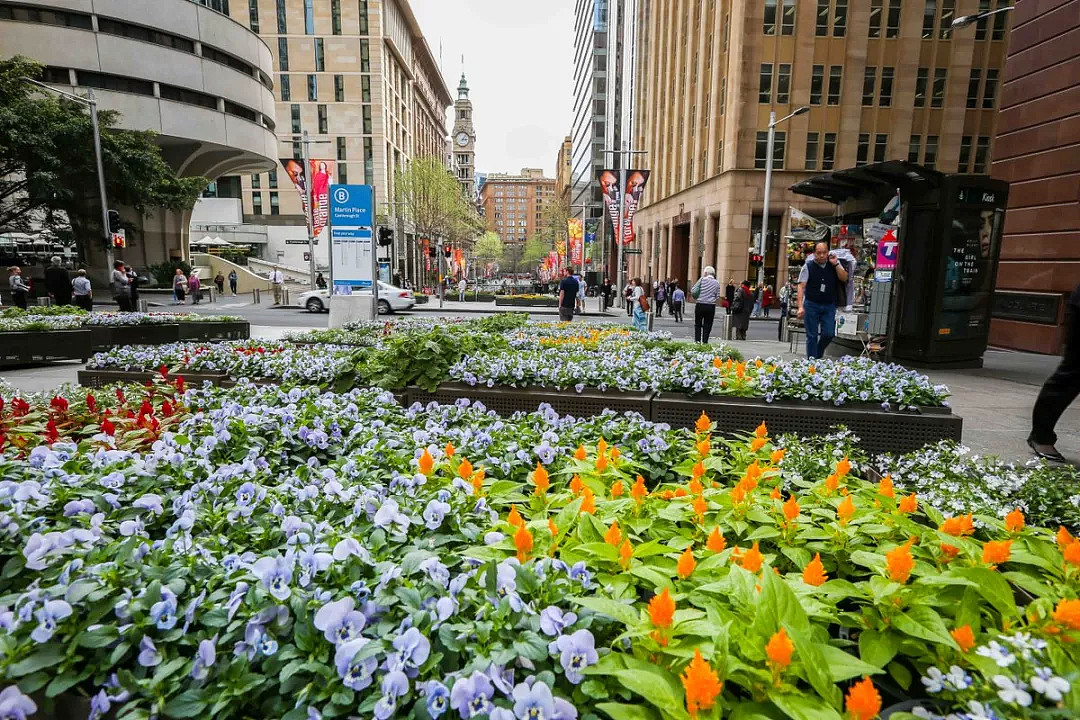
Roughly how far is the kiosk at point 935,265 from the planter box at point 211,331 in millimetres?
13641

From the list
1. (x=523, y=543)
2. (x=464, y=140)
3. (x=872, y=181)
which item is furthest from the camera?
(x=464, y=140)

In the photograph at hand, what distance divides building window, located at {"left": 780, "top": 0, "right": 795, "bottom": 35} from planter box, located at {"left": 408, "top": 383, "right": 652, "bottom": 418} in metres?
36.3

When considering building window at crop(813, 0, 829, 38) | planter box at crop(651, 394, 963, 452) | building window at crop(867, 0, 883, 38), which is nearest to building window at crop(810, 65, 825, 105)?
building window at crop(813, 0, 829, 38)

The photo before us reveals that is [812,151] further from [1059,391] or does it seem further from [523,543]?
[523,543]

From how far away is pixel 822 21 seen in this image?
3388 centimetres

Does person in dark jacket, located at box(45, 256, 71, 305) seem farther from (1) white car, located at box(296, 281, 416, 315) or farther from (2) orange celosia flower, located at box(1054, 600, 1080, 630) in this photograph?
(2) orange celosia flower, located at box(1054, 600, 1080, 630)

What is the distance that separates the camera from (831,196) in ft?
41.5

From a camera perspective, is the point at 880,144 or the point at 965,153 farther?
the point at 965,153

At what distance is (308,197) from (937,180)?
30.2m

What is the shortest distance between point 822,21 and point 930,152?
1020cm

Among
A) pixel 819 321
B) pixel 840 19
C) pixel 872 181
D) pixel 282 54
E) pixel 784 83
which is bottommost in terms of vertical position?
pixel 819 321

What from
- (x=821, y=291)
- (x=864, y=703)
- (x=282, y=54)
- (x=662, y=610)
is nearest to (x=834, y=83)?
(x=821, y=291)

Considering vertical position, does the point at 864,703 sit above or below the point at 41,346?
above

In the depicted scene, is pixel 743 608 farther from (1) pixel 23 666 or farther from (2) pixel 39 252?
(2) pixel 39 252
